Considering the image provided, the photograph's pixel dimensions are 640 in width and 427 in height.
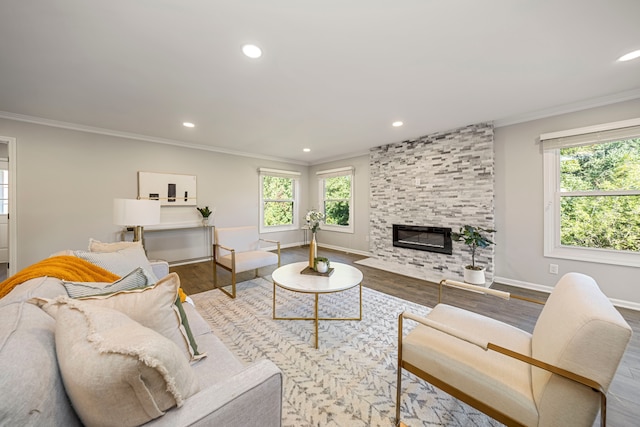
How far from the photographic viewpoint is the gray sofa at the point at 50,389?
1.65 feet

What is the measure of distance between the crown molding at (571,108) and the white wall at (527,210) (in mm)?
48

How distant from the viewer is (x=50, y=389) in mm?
575

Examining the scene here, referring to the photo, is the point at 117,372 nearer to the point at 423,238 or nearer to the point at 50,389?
the point at 50,389

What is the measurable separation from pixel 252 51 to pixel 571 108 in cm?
369

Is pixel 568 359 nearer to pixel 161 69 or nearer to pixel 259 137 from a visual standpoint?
pixel 161 69

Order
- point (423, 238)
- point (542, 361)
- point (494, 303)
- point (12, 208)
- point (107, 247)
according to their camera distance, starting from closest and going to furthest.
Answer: point (542, 361) < point (107, 247) < point (494, 303) < point (12, 208) < point (423, 238)

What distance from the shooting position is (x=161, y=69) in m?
2.04

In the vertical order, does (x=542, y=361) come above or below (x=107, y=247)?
below

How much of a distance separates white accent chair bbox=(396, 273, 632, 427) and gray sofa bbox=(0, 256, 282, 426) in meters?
0.80

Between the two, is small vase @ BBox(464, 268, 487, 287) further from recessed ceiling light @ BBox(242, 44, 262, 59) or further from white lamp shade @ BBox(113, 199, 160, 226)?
white lamp shade @ BBox(113, 199, 160, 226)

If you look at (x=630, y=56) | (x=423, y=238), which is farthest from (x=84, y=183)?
(x=630, y=56)

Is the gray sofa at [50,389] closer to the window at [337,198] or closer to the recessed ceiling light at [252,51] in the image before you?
the recessed ceiling light at [252,51]

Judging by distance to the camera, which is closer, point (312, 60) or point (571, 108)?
point (312, 60)

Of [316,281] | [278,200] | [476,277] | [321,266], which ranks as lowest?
[476,277]
